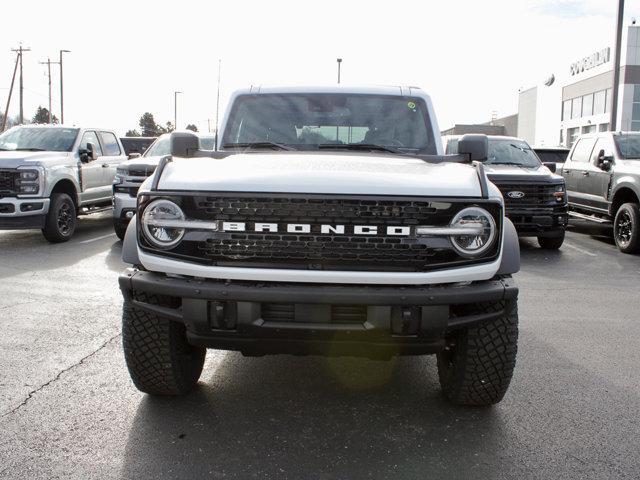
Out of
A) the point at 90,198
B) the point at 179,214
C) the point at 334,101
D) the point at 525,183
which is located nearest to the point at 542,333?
the point at 334,101

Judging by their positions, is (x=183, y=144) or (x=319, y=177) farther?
(x=183, y=144)

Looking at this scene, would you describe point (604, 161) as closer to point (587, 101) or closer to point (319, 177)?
point (319, 177)

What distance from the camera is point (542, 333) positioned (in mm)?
5168

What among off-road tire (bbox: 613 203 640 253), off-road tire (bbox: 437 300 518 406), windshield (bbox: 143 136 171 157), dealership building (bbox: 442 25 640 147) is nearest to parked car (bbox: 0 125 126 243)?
windshield (bbox: 143 136 171 157)

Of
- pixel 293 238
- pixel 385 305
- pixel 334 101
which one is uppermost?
pixel 334 101

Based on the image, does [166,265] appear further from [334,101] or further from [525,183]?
[525,183]

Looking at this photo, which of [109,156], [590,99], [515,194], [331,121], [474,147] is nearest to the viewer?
[474,147]

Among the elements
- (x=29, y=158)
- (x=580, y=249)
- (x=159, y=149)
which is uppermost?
(x=159, y=149)

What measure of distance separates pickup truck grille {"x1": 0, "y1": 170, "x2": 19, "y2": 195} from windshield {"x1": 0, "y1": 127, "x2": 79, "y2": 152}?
1312 millimetres

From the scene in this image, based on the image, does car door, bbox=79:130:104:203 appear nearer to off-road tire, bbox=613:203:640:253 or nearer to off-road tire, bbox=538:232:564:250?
off-road tire, bbox=538:232:564:250

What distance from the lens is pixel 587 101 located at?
5441 centimetres

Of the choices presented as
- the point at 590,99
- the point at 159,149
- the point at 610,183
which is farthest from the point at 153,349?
the point at 590,99

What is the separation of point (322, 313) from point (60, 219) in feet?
27.7

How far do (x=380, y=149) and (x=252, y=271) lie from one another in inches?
69.7
